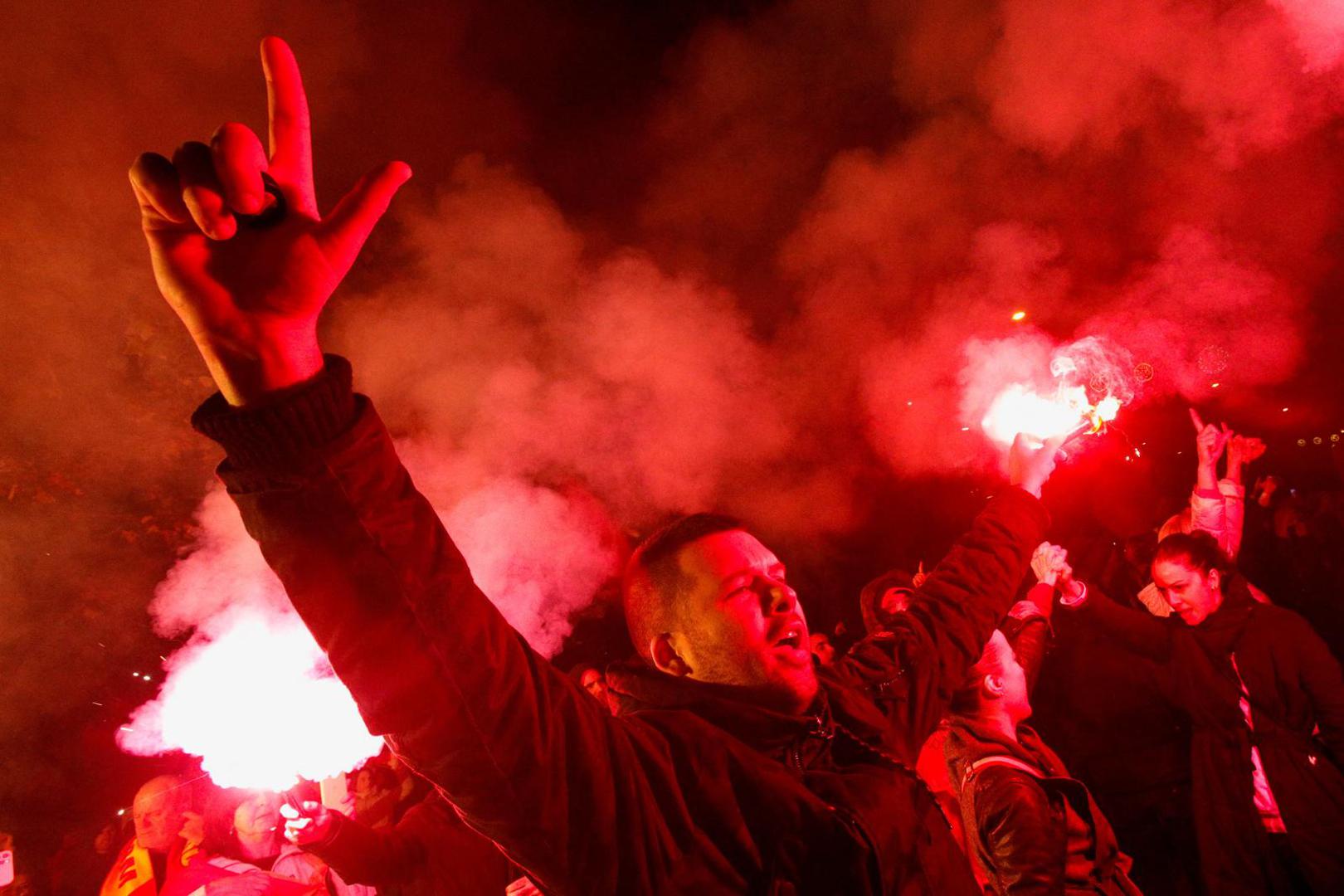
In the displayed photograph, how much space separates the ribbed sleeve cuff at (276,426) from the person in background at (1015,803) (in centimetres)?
265

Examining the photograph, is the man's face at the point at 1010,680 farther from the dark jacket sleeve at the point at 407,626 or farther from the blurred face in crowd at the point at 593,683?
the blurred face in crowd at the point at 593,683

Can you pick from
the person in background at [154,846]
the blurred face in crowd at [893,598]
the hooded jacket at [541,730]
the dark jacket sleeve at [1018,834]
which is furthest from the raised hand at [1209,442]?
the person in background at [154,846]

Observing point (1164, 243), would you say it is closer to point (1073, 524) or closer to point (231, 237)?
point (1073, 524)

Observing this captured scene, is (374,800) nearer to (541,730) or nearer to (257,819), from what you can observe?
(257,819)

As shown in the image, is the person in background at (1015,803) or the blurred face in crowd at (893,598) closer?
the person in background at (1015,803)

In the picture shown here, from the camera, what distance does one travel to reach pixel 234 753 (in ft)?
15.4

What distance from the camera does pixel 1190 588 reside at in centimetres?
421

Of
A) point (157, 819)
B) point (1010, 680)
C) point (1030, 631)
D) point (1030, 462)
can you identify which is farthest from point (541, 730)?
point (157, 819)

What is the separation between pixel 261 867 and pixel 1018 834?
455 cm

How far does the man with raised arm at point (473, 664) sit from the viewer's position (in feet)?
3.60

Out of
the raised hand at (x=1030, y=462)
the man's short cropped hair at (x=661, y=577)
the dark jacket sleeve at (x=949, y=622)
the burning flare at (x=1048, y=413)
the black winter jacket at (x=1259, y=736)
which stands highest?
the man's short cropped hair at (x=661, y=577)

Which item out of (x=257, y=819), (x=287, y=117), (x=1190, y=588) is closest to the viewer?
(x=287, y=117)

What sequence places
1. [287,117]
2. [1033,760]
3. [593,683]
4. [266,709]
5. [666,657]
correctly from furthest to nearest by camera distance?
[593,683]
[266,709]
[1033,760]
[666,657]
[287,117]

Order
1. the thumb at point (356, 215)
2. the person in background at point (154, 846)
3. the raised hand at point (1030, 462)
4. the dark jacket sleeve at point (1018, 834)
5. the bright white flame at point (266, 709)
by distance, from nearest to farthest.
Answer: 1. the thumb at point (356, 215)
2. the dark jacket sleeve at point (1018, 834)
3. the raised hand at point (1030, 462)
4. the bright white flame at point (266, 709)
5. the person in background at point (154, 846)
